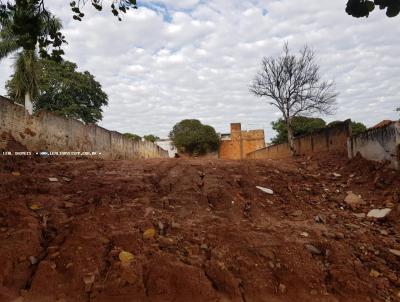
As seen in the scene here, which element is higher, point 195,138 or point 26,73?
point 26,73

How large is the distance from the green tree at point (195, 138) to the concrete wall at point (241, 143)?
4.53 feet

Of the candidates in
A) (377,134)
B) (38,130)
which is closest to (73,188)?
(38,130)

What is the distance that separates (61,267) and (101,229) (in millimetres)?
857

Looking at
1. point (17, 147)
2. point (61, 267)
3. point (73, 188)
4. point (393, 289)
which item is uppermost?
point (17, 147)

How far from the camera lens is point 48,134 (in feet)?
35.8

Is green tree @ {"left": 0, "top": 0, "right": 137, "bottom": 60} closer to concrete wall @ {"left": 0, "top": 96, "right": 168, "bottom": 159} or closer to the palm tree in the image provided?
concrete wall @ {"left": 0, "top": 96, "right": 168, "bottom": 159}

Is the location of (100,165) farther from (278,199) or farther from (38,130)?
(278,199)

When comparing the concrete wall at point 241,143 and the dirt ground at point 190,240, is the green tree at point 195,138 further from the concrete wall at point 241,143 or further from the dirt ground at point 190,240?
the dirt ground at point 190,240

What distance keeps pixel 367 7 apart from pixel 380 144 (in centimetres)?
600

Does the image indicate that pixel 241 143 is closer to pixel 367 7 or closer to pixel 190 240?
pixel 190 240

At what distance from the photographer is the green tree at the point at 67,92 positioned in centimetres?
2316

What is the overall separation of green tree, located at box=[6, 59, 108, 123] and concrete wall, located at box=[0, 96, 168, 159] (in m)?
8.66

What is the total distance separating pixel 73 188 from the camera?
6625 millimetres

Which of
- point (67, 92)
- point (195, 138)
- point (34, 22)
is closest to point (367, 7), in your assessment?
point (34, 22)
